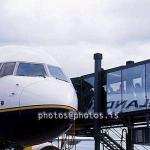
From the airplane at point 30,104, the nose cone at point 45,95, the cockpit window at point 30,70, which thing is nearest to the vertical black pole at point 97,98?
the cockpit window at point 30,70

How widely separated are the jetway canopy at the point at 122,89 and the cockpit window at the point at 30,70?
12868 millimetres

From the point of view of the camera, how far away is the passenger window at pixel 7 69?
13.8 metres

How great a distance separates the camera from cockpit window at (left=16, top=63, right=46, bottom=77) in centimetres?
1394

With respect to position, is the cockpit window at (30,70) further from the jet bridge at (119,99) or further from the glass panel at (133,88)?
the glass panel at (133,88)

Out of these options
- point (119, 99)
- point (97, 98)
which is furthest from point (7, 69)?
point (97, 98)

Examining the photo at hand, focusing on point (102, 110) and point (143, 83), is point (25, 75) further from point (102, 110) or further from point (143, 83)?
point (102, 110)

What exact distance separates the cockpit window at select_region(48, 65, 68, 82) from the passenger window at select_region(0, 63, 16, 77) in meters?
1.23

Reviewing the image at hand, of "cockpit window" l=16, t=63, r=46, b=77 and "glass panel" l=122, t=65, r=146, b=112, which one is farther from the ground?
"glass panel" l=122, t=65, r=146, b=112

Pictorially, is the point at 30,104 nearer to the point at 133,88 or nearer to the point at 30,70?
the point at 30,70

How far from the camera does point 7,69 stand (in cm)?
1396

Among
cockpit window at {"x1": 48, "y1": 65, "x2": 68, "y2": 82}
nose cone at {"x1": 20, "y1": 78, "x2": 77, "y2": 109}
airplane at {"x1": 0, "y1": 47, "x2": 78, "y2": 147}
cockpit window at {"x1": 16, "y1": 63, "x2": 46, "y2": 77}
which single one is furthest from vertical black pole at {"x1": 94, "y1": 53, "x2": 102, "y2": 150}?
nose cone at {"x1": 20, "y1": 78, "x2": 77, "y2": 109}

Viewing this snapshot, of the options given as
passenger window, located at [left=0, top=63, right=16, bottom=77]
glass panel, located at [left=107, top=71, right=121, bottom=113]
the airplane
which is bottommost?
the airplane

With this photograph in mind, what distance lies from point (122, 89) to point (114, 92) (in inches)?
32.8

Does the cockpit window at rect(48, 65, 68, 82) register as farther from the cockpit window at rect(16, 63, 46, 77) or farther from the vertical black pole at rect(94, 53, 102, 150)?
the vertical black pole at rect(94, 53, 102, 150)
